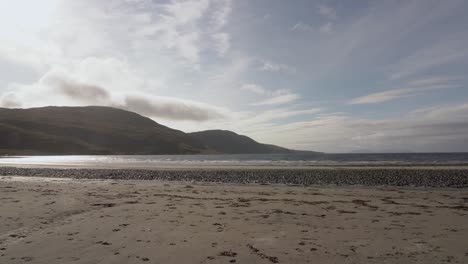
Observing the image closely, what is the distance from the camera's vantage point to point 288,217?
1273 centimetres

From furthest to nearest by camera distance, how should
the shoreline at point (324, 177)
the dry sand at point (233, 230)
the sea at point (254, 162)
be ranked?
1. the sea at point (254, 162)
2. the shoreline at point (324, 177)
3. the dry sand at point (233, 230)

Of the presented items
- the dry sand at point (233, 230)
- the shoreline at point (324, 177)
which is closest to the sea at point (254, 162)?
the shoreline at point (324, 177)

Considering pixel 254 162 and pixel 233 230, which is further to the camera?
pixel 254 162

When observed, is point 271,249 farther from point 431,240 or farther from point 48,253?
point 48,253

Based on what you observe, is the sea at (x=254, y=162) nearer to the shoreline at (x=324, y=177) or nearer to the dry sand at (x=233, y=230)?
the shoreline at (x=324, y=177)

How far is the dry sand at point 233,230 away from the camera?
8.02 m

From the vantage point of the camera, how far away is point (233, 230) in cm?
Answer: 1067

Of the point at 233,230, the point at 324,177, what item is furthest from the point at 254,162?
the point at 233,230

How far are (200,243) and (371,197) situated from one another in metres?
12.9

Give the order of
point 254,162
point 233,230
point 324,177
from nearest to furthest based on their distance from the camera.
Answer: point 233,230 < point 324,177 < point 254,162

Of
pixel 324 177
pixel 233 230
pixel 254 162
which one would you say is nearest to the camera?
pixel 233 230

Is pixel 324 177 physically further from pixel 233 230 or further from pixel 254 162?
pixel 254 162

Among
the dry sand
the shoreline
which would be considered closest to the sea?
the shoreline

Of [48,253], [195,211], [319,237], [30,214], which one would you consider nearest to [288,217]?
[319,237]
